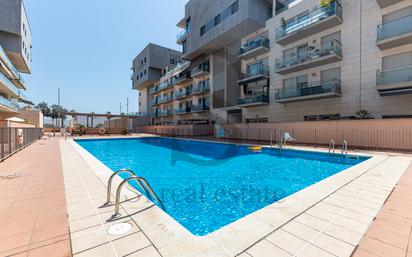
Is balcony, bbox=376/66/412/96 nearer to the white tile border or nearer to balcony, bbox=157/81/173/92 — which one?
the white tile border

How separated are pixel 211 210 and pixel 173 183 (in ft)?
7.71

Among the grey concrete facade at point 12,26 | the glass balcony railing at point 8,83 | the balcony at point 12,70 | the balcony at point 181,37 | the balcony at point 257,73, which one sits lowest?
the glass balcony railing at point 8,83

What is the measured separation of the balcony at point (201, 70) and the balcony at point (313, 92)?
41.9ft

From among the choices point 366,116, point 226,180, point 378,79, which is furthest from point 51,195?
point 378,79

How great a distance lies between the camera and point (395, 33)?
1239 cm

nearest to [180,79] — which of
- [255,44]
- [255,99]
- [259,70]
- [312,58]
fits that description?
[255,44]

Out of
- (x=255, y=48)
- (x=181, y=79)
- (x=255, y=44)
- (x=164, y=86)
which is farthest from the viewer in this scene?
(x=164, y=86)

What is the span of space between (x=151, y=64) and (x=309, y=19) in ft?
101

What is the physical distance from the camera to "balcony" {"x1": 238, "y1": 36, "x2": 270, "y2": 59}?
64.6ft

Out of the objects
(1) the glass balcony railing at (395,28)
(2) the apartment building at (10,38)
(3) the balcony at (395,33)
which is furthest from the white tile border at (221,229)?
(2) the apartment building at (10,38)

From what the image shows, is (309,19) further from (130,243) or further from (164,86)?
(164,86)

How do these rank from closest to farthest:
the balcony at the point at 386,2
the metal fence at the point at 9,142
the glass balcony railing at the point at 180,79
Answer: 1. the metal fence at the point at 9,142
2. the balcony at the point at 386,2
3. the glass balcony railing at the point at 180,79

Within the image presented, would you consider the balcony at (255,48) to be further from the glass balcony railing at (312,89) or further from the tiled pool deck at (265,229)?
the tiled pool deck at (265,229)

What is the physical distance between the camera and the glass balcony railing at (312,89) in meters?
14.8
